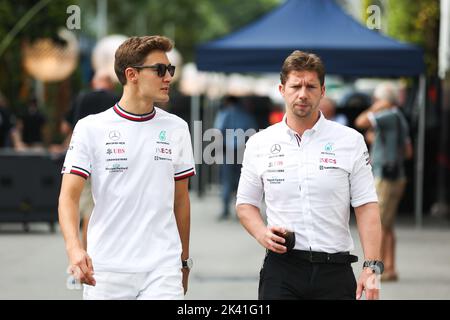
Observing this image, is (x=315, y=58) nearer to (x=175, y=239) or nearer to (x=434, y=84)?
(x=175, y=239)

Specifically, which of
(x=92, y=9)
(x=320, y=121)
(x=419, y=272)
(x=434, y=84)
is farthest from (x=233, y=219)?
(x=92, y=9)

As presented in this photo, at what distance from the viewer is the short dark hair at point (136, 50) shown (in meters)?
5.58

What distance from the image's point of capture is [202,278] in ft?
39.2

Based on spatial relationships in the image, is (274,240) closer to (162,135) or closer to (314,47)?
(162,135)

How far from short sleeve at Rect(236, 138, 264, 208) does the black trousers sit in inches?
13.5

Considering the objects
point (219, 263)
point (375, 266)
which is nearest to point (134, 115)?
point (375, 266)

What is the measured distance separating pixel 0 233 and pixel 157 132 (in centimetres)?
1181

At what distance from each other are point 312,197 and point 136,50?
106 centimetres

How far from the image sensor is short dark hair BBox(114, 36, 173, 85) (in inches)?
220

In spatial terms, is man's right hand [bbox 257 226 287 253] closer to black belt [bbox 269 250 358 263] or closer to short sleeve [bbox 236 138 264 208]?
black belt [bbox 269 250 358 263]

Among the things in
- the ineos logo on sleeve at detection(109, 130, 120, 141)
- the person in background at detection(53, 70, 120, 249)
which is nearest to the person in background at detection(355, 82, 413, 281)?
the person in background at detection(53, 70, 120, 249)

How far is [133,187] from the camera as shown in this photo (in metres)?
5.42
